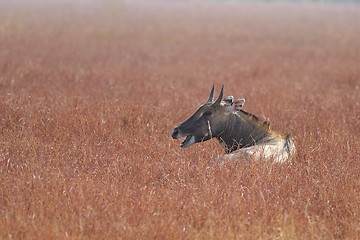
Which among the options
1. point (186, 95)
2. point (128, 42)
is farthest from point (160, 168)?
point (128, 42)

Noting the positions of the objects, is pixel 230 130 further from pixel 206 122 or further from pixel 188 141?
pixel 188 141

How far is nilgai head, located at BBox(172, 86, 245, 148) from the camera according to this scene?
29.6 feet

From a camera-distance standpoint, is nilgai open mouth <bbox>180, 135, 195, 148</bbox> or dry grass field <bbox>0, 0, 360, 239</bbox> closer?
dry grass field <bbox>0, 0, 360, 239</bbox>

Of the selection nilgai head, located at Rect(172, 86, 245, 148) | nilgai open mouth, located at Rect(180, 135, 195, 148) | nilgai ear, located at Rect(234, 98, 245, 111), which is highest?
nilgai ear, located at Rect(234, 98, 245, 111)

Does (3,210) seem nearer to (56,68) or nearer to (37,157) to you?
(37,157)

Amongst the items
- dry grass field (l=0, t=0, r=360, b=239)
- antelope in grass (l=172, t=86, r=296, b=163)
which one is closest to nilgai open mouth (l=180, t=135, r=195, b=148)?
antelope in grass (l=172, t=86, r=296, b=163)

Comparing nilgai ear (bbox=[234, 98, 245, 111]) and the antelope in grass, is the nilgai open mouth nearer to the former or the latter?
the antelope in grass

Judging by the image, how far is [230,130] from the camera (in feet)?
30.7

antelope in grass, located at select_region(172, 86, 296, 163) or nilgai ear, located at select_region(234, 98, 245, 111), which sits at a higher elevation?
nilgai ear, located at select_region(234, 98, 245, 111)

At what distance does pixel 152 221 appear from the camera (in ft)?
21.3

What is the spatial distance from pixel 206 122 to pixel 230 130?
1.26ft

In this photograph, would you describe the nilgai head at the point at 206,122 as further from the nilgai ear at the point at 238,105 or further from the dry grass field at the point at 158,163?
the dry grass field at the point at 158,163

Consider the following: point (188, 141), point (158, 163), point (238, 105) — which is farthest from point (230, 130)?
point (158, 163)

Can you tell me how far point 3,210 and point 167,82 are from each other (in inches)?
393
